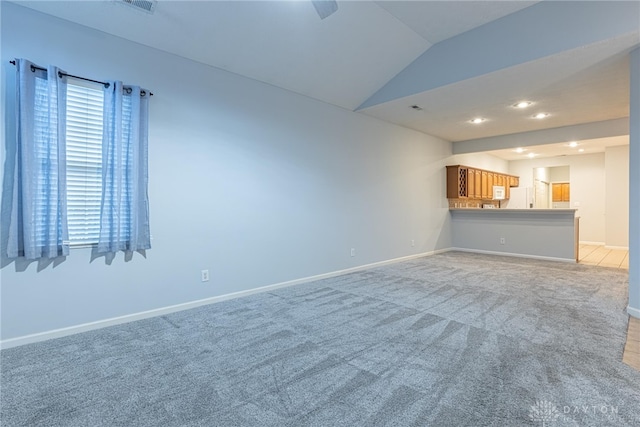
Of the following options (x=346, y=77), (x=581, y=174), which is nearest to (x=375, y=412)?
(x=346, y=77)

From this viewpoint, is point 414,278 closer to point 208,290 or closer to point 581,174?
point 208,290

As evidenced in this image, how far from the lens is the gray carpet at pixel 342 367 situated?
1619 millimetres

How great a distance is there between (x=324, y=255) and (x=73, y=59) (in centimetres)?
354

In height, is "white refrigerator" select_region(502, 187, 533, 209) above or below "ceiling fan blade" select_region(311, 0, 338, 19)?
below

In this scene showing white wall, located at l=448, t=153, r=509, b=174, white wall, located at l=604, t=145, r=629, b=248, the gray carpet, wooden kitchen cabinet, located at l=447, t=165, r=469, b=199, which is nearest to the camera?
the gray carpet

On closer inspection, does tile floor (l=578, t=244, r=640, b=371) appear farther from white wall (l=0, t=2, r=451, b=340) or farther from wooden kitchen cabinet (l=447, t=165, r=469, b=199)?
white wall (l=0, t=2, r=451, b=340)

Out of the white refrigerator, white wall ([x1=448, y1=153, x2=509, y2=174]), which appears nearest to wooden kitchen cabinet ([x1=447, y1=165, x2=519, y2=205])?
white wall ([x1=448, y1=153, x2=509, y2=174])

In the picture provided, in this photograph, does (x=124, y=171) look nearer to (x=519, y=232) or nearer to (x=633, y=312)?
(x=633, y=312)

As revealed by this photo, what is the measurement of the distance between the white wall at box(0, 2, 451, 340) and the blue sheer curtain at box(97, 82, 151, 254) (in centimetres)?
12

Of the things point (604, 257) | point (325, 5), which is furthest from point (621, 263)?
point (325, 5)

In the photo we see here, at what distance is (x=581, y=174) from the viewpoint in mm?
8945

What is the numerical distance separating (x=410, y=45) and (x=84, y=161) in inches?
153

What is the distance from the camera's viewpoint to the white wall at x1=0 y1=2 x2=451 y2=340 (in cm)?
257

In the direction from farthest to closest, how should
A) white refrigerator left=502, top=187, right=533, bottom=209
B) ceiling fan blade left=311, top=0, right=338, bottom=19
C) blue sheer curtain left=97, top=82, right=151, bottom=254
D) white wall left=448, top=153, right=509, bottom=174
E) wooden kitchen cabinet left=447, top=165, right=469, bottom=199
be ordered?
1. white refrigerator left=502, top=187, right=533, bottom=209
2. white wall left=448, top=153, right=509, bottom=174
3. wooden kitchen cabinet left=447, top=165, right=469, bottom=199
4. blue sheer curtain left=97, top=82, right=151, bottom=254
5. ceiling fan blade left=311, top=0, right=338, bottom=19
